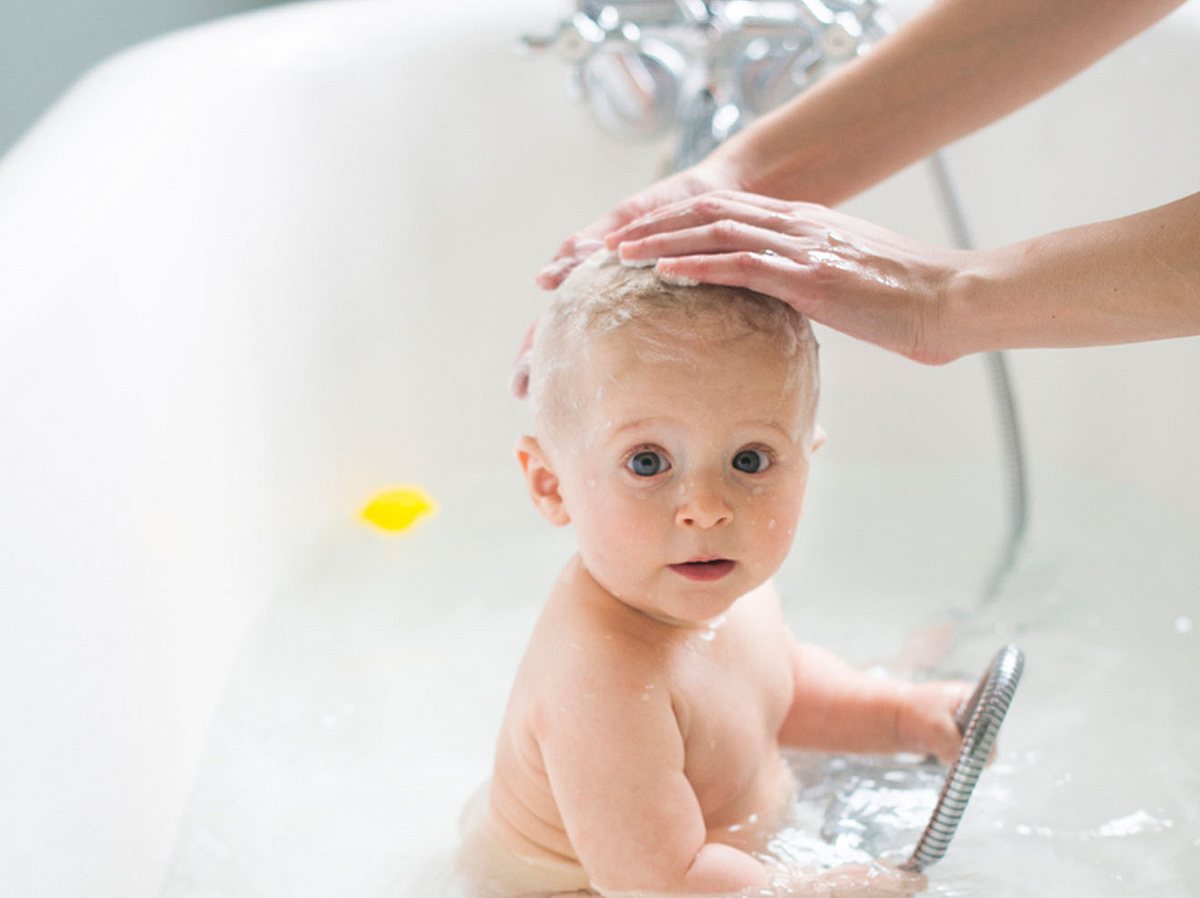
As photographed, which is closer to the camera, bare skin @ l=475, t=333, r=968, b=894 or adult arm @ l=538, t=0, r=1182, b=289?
bare skin @ l=475, t=333, r=968, b=894

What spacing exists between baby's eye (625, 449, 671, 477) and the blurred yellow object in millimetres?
769

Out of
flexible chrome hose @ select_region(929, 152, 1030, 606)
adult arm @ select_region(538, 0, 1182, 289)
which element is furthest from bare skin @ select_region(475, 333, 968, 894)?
flexible chrome hose @ select_region(929, 152, 1030, 606)

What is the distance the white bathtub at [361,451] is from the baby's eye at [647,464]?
1.16 ft

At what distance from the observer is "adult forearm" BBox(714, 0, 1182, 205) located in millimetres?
1070

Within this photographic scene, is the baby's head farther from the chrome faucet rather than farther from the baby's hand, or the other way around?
the chrome faucet

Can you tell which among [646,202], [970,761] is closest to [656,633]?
[970,761]

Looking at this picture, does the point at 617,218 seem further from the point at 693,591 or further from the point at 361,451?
the point at 361,451

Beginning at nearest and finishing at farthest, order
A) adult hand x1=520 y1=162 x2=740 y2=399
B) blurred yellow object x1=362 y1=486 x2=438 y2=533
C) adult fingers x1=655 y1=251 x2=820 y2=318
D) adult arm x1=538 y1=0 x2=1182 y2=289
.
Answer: adult fingers x1=655 y1=251 x2=820 y2=318, adult hand x1=520 y1=162 x2=740 y2=399, adult arm x1=538 y1=0 x2=1182 y2=289, blurred yellow object x1=362 y1=486 x2=438 y2=533

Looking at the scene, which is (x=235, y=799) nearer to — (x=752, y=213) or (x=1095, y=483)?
(x=752, y=213)

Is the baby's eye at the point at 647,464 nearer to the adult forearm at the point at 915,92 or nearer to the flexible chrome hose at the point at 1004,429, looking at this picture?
the adult forearm at the point at 915,92

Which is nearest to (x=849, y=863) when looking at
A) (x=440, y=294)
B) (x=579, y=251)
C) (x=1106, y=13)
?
(x=579, y=251)

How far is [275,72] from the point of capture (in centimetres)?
151

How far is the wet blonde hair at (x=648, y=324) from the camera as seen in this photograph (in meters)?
0.83

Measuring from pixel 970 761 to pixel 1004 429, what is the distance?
0.62 m
